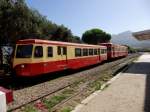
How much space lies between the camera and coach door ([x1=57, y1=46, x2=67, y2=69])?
61.5ft

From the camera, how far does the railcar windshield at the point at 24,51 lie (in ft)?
51.8

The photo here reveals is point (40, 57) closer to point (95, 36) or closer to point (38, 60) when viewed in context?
point (38, 60)

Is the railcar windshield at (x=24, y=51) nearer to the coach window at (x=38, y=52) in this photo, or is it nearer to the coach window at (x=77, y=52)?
the coach window at (x=38, y=52)

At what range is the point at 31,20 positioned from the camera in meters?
26.5

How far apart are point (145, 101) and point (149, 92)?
2048 mm

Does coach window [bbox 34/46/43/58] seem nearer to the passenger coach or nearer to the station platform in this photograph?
the passenger coach

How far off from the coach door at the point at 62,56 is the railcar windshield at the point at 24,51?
9.76ft

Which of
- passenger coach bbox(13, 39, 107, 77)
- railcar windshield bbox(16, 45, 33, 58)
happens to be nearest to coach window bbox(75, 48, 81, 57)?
passenger coach bbox(13, 39, 107, 77)

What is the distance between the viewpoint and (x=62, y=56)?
19.3 m

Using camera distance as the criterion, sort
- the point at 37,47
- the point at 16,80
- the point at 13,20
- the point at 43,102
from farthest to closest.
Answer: the point at 13,20 → the point at 16,80 → the point at 37,47 → the point at 43,102

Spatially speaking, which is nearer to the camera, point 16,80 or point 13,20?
point 16,80

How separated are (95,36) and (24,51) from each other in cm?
8708

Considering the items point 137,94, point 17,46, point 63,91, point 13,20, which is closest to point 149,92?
point 137,94

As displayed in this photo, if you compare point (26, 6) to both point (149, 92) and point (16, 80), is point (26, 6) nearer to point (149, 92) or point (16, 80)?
point (16, 80)
